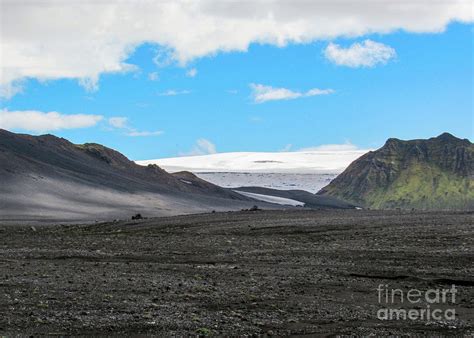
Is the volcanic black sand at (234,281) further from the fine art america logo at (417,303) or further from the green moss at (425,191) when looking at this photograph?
the green moss at (425,191)

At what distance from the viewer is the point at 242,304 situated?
10.3 m

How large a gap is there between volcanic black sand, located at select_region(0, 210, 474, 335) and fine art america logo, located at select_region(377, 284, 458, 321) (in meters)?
0.12

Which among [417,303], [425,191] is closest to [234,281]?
[417,303]

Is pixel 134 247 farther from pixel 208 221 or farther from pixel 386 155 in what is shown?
pixel 386 155

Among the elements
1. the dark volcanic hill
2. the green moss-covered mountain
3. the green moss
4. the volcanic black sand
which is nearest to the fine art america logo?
the volcanic black sand

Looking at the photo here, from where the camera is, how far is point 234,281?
12.7 metres

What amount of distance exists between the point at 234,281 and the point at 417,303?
343cm

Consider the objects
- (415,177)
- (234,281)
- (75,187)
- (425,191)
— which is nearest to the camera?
(234,281)

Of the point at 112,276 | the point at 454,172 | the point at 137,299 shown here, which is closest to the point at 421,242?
the point at 112,276

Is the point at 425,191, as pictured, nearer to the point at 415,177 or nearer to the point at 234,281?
the point at 415,177

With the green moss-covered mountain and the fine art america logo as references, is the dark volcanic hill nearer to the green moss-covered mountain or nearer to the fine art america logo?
the green moss-covered mountain

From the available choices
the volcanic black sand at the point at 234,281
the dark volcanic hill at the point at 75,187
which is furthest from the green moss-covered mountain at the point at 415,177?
the volcanic black sand at the point at 234,281

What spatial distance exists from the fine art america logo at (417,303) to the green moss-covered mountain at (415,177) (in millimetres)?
82938

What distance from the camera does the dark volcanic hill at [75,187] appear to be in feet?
185
